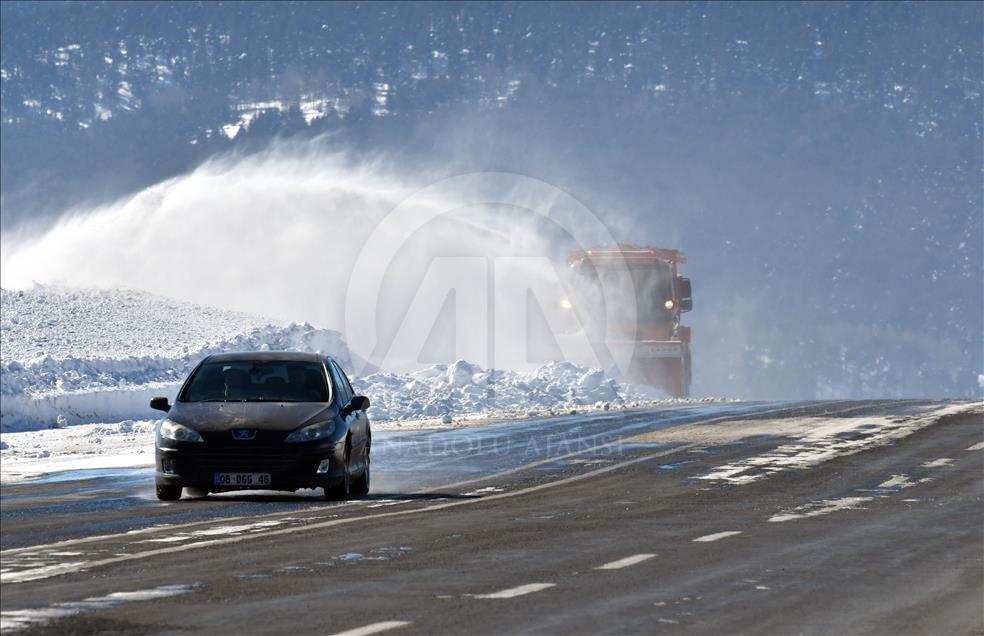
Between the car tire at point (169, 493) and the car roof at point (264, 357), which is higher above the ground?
the car roof at point (264, 357)

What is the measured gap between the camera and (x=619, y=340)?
42781 millimetres

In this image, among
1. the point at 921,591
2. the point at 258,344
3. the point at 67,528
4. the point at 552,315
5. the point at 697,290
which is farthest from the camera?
the point at 697,290

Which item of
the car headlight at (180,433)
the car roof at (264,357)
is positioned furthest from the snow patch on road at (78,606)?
the car roof at (264,357)

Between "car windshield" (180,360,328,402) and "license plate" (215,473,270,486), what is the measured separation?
3.65ft

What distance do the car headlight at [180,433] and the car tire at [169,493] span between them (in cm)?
46

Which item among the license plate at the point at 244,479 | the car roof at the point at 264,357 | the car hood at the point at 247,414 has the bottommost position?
the license plate at the point at 244,479

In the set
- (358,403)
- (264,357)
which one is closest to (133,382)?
(264,357)

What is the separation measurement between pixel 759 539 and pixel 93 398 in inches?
903

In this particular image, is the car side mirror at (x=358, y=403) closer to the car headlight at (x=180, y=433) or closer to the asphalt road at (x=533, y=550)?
the asphalt road at (x=533, y=550)

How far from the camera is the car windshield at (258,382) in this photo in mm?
16953

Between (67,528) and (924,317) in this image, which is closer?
(67,528)

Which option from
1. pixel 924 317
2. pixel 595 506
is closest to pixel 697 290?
pixel 924 317

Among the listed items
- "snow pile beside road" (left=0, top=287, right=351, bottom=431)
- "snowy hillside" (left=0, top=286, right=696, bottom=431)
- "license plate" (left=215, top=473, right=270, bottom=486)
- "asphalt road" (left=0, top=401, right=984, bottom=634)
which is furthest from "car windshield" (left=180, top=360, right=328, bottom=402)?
"snow pile beside road" (left=0, top=287, right=351, bottom=431)

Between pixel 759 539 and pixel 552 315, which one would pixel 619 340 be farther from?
pixel 759 539
